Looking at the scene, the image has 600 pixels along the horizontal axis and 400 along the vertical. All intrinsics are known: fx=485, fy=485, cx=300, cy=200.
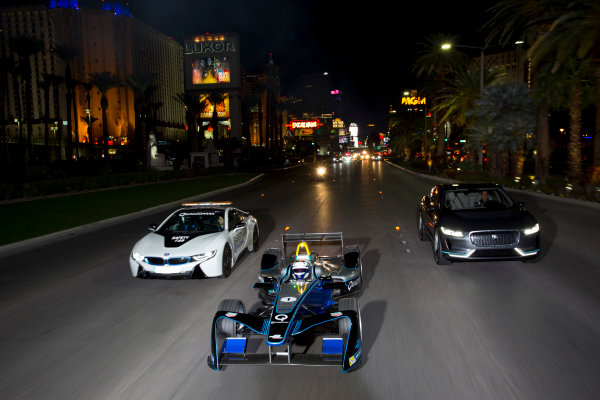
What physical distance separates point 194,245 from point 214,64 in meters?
84.1

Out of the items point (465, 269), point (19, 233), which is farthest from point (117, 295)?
point (19, 233)

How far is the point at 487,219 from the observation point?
9.26 metres

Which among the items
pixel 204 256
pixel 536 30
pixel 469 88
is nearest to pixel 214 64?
pixel 469 88

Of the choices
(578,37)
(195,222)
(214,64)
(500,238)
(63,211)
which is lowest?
(63,211)

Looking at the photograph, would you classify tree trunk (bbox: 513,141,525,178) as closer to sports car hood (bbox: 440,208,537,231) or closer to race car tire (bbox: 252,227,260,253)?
sports car hood (bbox: 440,208,537,231)

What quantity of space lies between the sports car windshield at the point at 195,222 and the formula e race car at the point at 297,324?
9.72 ft

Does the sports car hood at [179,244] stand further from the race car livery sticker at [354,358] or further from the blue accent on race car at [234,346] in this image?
the race car livery sticker at [354,358]

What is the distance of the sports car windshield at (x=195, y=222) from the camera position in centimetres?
979

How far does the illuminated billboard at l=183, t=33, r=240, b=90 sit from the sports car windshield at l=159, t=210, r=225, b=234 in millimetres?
80191

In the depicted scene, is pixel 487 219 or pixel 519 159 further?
pixel 519 159

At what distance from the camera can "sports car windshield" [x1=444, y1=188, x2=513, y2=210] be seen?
10.4m

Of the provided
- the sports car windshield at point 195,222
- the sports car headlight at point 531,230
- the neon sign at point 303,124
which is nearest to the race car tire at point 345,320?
the sports car windshield at point 195,222

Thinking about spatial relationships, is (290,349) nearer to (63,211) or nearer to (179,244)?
(179,244)

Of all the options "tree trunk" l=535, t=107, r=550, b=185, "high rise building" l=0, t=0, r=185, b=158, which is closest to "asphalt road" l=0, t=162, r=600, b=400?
"tree trunk" l=535, t=107, r=550, b=185
